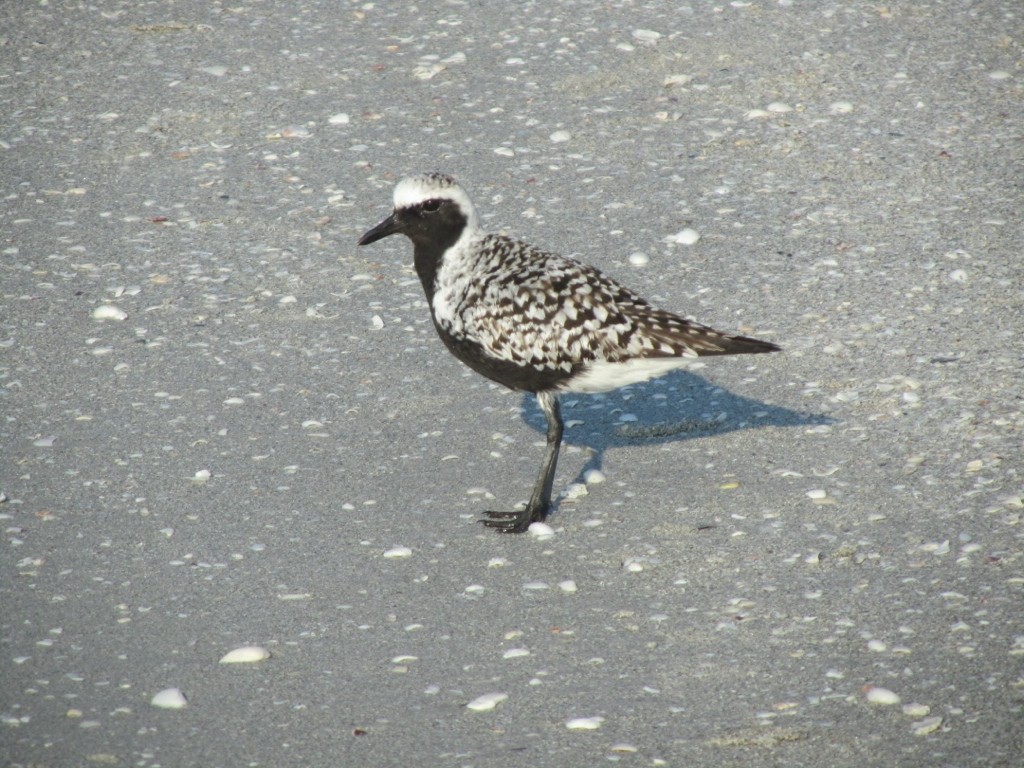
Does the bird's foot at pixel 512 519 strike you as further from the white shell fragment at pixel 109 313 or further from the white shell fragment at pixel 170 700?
the white shell fragment at pixel 109 313

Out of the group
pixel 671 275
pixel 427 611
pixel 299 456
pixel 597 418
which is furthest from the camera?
pixel 671 275

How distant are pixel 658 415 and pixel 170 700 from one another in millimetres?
3324

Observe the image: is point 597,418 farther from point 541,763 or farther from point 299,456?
point 541,763

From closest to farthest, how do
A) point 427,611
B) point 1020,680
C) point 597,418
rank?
1. point 1020,680
2. point 427,611
3. point 597,418

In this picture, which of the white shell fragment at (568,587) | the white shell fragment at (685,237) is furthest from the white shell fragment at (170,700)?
the white shell fragment at (685,237)

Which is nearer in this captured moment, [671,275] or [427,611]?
[427,611]

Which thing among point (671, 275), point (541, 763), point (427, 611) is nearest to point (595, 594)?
point (427, 611)

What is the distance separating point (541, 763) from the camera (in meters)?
4.73

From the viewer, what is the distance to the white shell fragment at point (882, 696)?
500 centimetres

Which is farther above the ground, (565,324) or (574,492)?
(565,324)

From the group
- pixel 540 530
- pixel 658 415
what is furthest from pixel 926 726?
pixel 658 415

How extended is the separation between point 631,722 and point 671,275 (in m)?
4.09

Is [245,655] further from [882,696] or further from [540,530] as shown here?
[882,696]

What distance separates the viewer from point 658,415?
7.23 metres
